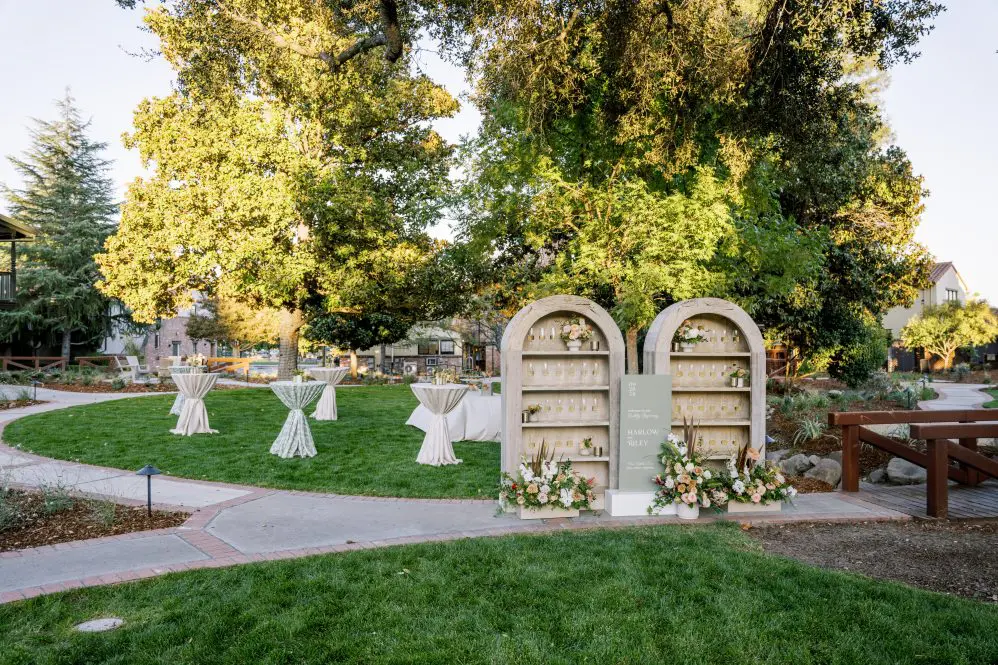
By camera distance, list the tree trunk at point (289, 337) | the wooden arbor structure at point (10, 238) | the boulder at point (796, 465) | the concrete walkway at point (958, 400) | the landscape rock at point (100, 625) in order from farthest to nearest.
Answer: the tree trunk at point (289, 337)
the wooden arbor structure at point (10, 238)
the concrete walkway at point (958, 400)
the boulder at point (796, 465)
the landscape rock at point (100, 625)

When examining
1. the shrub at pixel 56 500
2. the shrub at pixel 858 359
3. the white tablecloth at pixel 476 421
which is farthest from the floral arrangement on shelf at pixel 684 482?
the shrub at pixel 858 359

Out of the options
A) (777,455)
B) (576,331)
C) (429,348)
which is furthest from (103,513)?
(429,348)

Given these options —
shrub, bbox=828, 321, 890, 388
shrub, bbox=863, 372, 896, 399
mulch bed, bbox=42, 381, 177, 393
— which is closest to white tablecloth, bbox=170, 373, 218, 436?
mulch bed, bbox=42, 381, 177, 393

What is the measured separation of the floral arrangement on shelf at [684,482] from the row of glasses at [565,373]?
3.60 feet

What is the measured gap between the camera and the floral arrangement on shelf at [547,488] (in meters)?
6.64

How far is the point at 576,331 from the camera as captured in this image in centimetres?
739

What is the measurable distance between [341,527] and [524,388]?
7.77ft

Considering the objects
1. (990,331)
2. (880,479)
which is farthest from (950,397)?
(990,331)

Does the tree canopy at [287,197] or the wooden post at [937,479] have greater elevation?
the tree canopy at [287,197]

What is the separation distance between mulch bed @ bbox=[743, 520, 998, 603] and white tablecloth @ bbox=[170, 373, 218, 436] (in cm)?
973

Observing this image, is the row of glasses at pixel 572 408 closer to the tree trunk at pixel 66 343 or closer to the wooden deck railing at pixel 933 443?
the wooden deck railing at pixel 933 443

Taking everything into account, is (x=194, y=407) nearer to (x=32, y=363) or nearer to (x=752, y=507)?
(x=752, y=507)

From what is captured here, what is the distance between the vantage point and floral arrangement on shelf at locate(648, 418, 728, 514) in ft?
22.4

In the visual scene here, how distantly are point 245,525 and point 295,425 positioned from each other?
3889 mm
